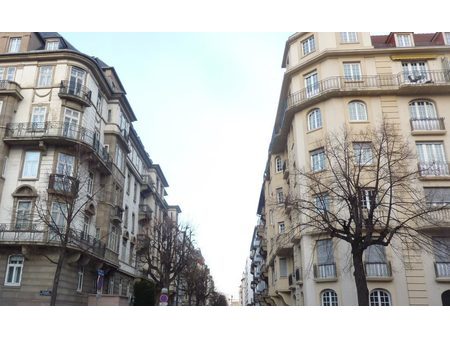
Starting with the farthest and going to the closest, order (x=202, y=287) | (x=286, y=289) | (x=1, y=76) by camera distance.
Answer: (x=202, y=287), (x=286, y=289), (x=1, y=76)

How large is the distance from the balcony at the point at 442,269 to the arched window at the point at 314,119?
7.00 meters

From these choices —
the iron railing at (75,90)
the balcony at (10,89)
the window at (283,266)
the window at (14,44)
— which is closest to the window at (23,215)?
the balcony at (10,89)

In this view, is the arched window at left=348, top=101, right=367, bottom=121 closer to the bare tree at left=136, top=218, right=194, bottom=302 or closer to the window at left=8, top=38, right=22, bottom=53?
the bare tree at left=136, top=218, right=194, bottom=302

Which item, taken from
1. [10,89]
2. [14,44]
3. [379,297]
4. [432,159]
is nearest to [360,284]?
[379,297]

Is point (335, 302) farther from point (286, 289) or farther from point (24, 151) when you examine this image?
point (24, 151)

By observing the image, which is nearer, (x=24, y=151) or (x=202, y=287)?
(x=24, y=151)

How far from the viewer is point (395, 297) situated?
14.0 metres

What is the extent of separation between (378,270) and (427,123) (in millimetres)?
6389

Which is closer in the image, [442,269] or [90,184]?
[442,269]

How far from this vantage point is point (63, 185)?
621 inches

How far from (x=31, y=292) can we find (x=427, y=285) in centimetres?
1472

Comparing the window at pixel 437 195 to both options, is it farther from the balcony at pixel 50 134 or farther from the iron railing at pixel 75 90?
the iron railing at pixel 75 90

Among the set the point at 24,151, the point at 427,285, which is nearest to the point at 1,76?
the point at 24,151

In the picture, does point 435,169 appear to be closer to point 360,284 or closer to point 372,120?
point 372,120
